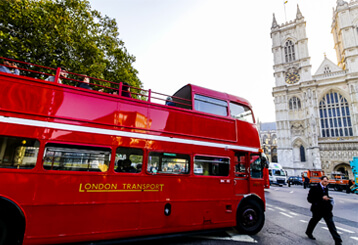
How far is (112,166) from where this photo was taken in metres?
4.18

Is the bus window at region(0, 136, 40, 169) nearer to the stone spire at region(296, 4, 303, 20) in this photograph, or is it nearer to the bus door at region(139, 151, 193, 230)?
the bus door at region(139, 151, 193, 230)

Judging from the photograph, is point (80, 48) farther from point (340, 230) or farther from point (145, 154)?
point (340, 230)

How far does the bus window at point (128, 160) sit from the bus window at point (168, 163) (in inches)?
10.6

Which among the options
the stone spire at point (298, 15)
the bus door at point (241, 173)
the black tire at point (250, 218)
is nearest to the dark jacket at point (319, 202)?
the black tire at point (250, 218)

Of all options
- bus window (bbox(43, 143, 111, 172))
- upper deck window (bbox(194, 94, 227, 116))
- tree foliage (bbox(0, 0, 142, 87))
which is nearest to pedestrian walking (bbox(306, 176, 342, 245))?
upper deck window (bbox(194, 94, 227, 116))

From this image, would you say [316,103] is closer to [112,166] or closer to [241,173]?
[241,173]

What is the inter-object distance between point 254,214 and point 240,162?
5.58 ft

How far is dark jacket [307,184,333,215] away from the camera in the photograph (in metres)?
4.89

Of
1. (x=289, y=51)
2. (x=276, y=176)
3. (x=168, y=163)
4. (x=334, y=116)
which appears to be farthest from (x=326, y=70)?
(x=168, y=163)

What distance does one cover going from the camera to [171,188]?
184 inches

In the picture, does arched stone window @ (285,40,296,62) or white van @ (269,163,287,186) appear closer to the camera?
white van @ (269,163,287,186)

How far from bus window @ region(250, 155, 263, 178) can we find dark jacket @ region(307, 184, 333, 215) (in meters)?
1.46

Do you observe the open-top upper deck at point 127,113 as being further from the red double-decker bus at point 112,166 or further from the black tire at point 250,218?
the black tire at point 250,218

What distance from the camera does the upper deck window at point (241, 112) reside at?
6129mm
